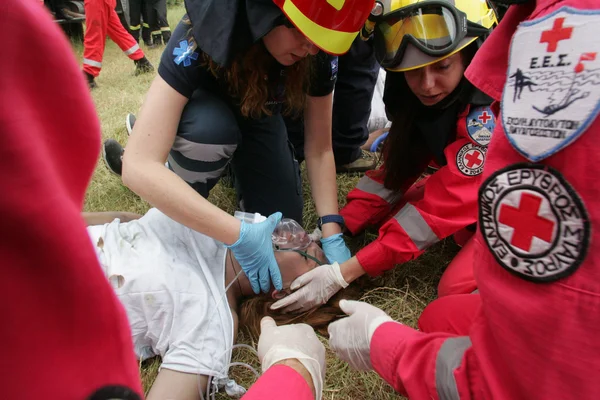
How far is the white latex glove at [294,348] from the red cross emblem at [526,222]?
0.67 metres

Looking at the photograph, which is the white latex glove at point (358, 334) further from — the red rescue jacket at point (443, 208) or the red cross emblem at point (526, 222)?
the red cross emblem at point (526, 222)

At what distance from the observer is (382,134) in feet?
9.62

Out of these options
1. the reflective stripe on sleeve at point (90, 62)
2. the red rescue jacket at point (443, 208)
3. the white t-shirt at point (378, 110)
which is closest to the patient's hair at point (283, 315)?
the red rescue jacket at point (443, 208)

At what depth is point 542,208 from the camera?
586 mm

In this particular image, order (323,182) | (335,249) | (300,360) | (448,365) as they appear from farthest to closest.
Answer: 1. (323,182)
2. (335,249)
3. (300,360)
4. (448,365)

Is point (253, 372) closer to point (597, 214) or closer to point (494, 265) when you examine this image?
point (494, 265)

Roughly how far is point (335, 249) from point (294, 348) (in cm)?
65

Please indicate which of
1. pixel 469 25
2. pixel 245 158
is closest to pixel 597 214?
pixel 469 25

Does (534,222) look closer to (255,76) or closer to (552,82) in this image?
(552,82)

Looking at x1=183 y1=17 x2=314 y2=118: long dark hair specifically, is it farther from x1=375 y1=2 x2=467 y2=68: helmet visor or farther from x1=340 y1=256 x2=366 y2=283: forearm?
x1=340 y1=256 x2=366 y2=283: forearm

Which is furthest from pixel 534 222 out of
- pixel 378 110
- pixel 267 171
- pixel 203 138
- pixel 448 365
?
pixel 378 110

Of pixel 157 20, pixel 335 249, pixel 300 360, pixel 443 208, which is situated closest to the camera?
pixel 300 360

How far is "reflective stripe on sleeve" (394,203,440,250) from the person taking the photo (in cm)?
153

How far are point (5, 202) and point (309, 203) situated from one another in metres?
2.04
